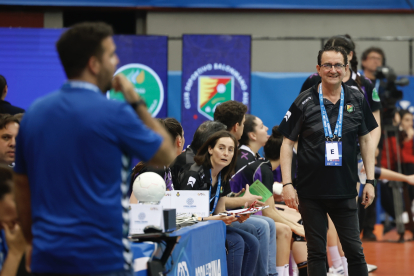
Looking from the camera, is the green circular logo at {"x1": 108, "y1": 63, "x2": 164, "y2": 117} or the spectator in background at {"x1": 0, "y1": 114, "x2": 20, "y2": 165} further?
the green circular logo at {"x1": 108, "y1": 63, "x2": 164, "y2": 117}

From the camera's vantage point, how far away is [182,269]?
3020 millimetres

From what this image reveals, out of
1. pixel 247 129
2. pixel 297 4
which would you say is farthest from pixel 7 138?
pixel 297 4

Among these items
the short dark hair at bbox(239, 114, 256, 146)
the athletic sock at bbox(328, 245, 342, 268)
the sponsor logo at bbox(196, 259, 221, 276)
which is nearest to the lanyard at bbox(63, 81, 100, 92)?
the sponsor logo at bbox(196, 259, 221, 276)

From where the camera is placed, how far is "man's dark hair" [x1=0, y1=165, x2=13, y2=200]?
2.02 metres

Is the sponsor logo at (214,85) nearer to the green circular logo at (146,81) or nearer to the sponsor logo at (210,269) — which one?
the green circular logo at (146,81)

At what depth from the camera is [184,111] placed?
24.2 feet

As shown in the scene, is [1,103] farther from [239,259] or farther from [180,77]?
[180,77]

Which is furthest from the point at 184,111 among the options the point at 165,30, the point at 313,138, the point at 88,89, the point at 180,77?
the point at 88,89

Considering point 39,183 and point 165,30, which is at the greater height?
point 165,30

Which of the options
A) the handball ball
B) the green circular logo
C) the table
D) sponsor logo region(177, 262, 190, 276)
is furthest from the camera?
the green circular logo

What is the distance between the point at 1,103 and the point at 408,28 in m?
7.88

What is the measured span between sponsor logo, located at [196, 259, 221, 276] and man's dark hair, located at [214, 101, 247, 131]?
1414mm

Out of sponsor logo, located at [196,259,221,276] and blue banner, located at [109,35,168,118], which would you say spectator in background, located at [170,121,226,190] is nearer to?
sponsor logo, located at [196,259,221,276]

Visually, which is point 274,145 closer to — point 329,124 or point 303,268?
point 303,268
